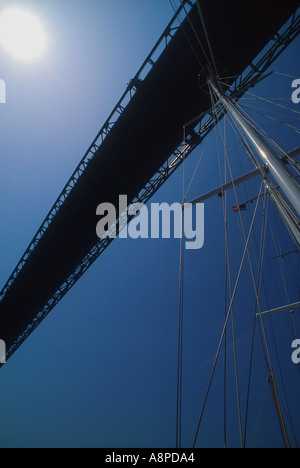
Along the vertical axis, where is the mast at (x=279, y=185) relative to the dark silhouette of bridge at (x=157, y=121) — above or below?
below

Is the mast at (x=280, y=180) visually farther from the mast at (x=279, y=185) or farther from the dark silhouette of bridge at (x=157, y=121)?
the dark silhouette of bridge at (x=157, y=121)

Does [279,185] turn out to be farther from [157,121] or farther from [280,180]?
[157,121]

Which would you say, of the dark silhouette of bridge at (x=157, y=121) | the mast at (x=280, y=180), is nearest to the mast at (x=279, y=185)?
the mast at (x=280, y=180)

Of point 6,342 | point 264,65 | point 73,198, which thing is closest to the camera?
point 264,65

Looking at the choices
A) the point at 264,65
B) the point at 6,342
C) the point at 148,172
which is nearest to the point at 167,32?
the point at 264,65

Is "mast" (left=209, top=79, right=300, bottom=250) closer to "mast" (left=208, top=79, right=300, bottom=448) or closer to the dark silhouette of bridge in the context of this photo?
"mast" (left=208, top=79, right=300, bottom=448)

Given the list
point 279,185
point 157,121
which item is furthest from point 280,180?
point 157,121

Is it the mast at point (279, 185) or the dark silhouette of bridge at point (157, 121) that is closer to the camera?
the mast at point (279, 185)

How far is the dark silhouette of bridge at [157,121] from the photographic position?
240 inches

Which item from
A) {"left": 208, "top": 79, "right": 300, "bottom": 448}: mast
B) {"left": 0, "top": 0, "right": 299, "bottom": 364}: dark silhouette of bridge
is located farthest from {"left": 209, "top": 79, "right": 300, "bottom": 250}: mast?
{"left": 0, "top": 0, "right": 299, "bottom": 364}: dark silhouette of bridge

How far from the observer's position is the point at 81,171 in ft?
32.2

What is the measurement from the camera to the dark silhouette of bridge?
610 centimetres
